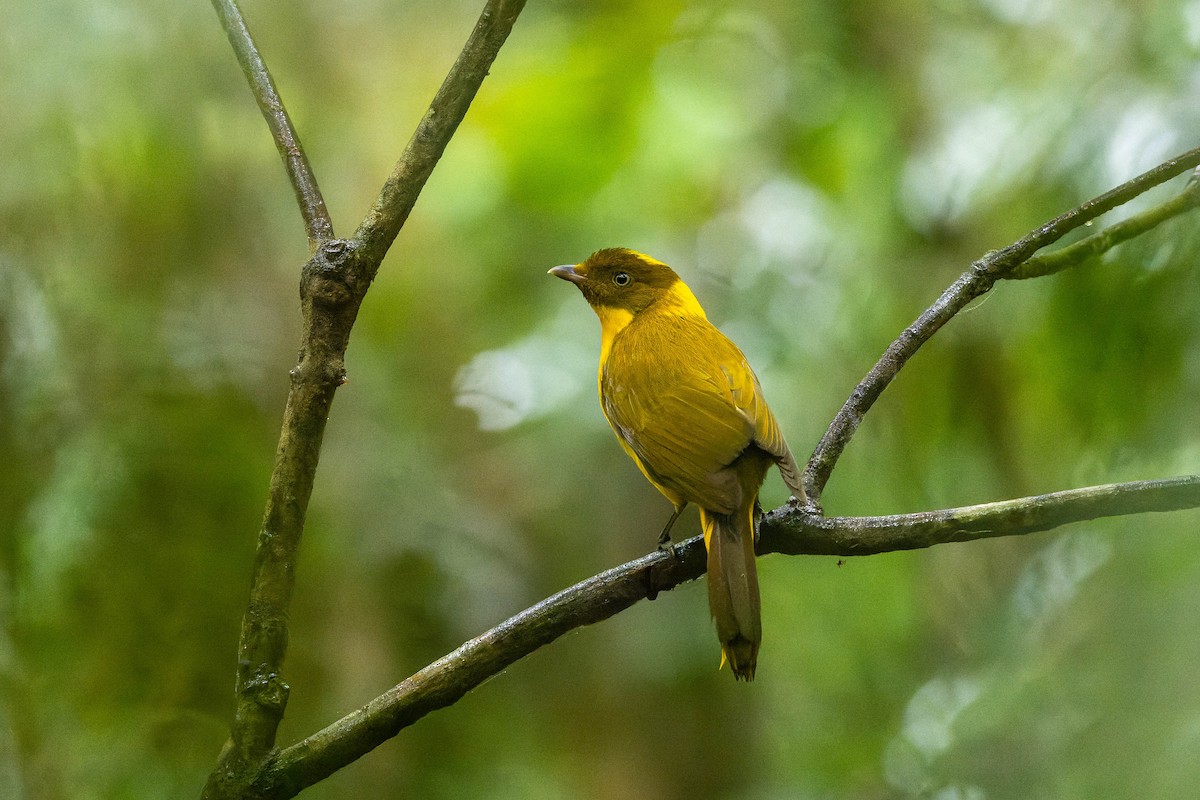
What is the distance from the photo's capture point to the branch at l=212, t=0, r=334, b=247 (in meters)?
1.24

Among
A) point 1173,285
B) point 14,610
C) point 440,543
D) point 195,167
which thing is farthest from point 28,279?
point 1173,285

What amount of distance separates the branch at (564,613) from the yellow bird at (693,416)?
0.45 feet

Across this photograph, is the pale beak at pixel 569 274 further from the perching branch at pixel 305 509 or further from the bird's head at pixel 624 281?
the perching branch at pixel 305 509

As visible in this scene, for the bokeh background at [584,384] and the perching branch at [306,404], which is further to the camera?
the bokeh background at [584,384]

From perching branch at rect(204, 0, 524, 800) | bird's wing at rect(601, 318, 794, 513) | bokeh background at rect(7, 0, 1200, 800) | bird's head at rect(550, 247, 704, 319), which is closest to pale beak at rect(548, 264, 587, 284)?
bird's head at rect(550, 247, 704, 319)

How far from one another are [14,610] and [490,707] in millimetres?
947

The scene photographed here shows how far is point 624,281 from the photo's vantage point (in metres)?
1.97

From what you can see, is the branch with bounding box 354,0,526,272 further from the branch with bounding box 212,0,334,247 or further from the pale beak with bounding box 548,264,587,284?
the pale beak with bounding box 548,264,587,284

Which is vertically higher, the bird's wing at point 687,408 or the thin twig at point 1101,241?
the thin twig at point 1101,241

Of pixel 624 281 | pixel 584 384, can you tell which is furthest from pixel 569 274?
pixel 584 384

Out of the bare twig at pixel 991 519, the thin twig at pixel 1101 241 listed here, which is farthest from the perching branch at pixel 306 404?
the thin twig at pixel 1101 241

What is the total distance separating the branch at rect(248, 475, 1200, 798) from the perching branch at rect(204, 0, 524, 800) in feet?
0.20

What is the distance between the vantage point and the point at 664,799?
2.14 metres

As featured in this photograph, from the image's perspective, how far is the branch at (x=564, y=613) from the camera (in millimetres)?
1171
